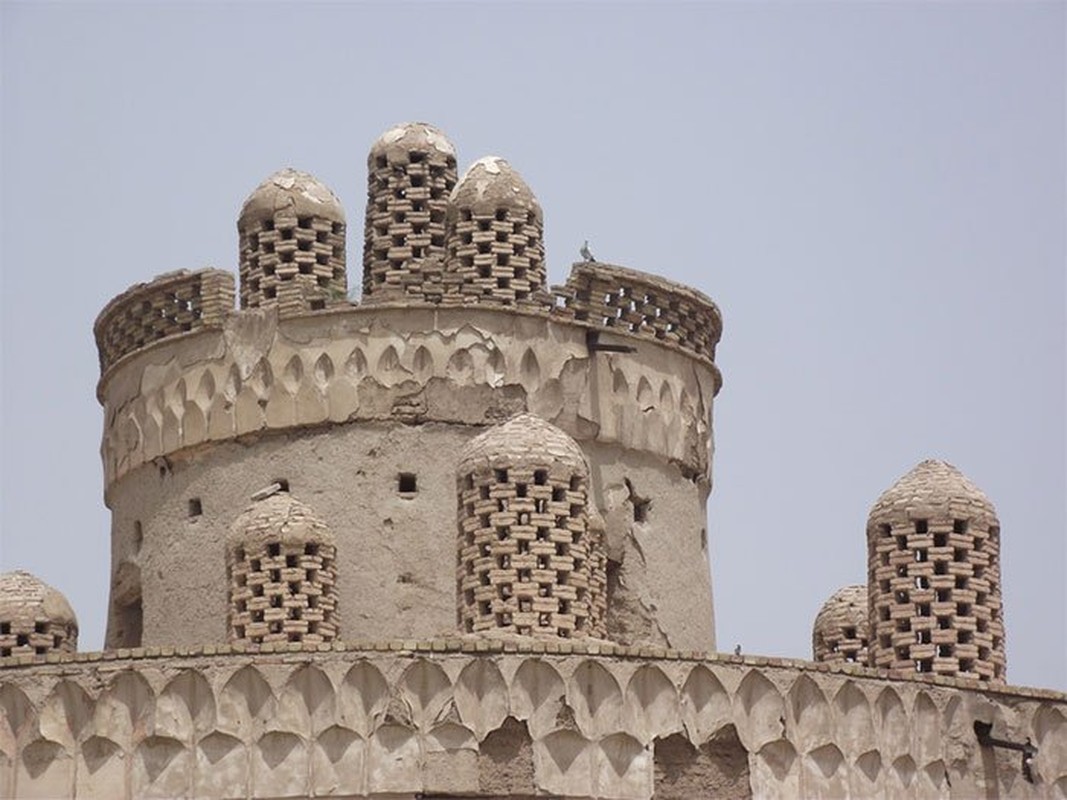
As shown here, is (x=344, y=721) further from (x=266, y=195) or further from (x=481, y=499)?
(x=266, y=195)

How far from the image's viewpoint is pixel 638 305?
→ 126 feet

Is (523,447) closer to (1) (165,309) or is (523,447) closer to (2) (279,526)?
(2) (279,526)

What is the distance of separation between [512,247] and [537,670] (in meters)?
5.72

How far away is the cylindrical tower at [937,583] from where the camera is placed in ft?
116

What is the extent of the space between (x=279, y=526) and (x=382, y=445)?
2.40 m

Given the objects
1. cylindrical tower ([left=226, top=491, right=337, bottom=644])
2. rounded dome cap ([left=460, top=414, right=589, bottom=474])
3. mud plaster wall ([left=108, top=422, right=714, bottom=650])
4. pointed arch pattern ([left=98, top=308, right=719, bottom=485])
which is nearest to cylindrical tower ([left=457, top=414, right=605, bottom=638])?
rounded dome cap ([left=460, top=414, right=589, bottom=474])

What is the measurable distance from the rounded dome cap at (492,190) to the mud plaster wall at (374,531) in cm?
217

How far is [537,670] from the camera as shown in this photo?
33.3m

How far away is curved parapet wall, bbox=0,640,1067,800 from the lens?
108 ft

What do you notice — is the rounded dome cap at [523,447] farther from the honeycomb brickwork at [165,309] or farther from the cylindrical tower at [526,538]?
the honeycomb brickwork at [165,309]

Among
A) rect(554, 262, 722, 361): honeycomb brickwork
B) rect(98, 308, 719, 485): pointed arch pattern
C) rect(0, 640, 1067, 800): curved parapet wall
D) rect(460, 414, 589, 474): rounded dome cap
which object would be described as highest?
rect(554, 262, 722, 361): honeycomb brickwork

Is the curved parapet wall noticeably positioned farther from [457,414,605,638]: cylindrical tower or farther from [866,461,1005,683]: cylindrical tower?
[866,461,1005,683]: cylindrical tower

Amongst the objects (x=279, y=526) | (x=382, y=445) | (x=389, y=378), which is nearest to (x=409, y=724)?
(x=279, y=526)

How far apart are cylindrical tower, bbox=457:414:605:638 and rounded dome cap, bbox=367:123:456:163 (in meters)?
4.30
